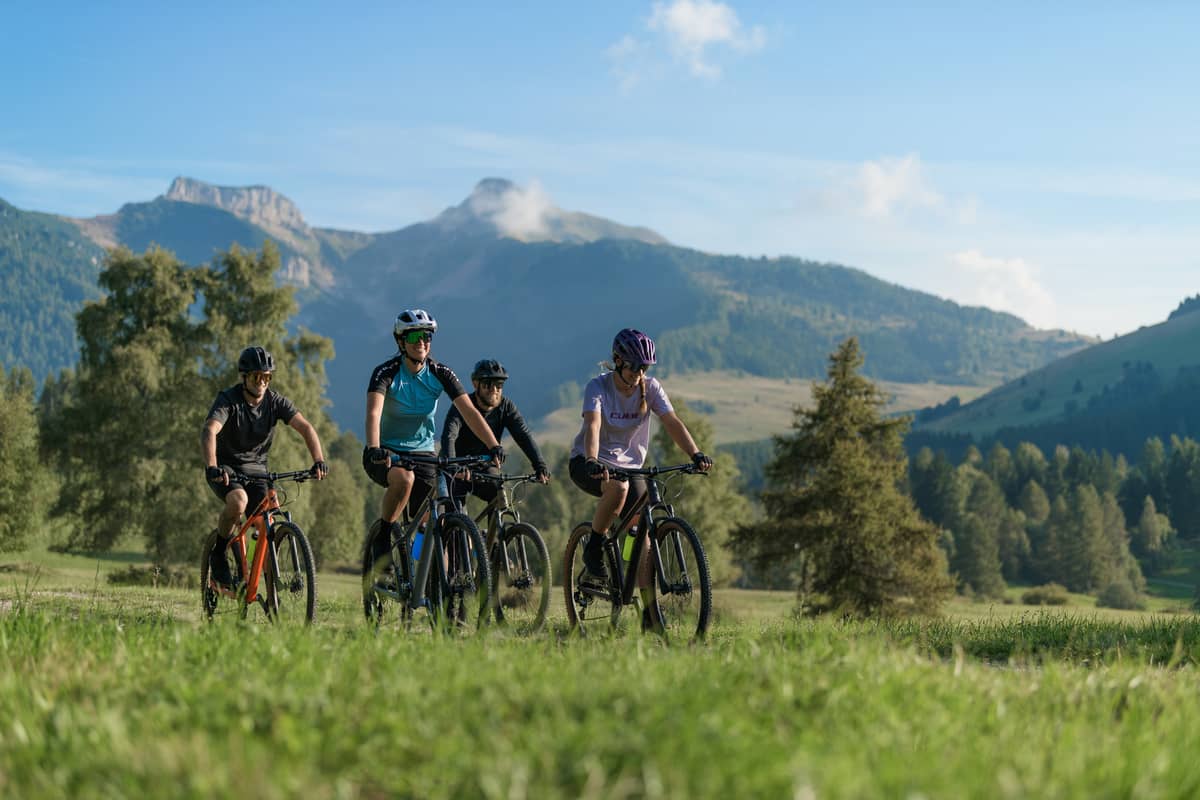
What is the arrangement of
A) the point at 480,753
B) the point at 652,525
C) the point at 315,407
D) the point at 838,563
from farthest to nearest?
the point at 315,407 < the point at 838,563 < the point at 652,525 < the point at 480,753

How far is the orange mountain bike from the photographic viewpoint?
10.0 meters

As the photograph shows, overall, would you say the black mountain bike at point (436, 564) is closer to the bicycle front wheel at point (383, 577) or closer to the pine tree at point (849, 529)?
the bicycle front wheel at point (383, 577)

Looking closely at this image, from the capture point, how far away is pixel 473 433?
37.8 ft

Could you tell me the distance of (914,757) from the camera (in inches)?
159

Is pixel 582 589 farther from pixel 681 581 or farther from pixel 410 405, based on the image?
pixel 410 405

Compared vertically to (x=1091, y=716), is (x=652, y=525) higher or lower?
higher

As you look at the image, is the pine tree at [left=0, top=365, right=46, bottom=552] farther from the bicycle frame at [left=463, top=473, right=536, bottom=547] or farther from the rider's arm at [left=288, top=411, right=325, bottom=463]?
the bicycle frame at [left=463, top=473, right=536, bottom=547]

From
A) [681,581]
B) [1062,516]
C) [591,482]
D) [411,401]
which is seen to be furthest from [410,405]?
[1062,516]

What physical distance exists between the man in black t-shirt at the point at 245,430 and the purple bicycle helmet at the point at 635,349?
10.1 feet

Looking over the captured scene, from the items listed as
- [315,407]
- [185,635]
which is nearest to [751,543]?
[315,407]

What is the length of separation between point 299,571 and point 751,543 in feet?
100

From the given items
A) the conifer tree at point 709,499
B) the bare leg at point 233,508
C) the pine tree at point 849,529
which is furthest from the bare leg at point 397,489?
the conifer tree at point 709,499

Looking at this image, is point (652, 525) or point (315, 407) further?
point (315, 407)

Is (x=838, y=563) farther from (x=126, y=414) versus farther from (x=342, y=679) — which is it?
(x=342, y=679)
